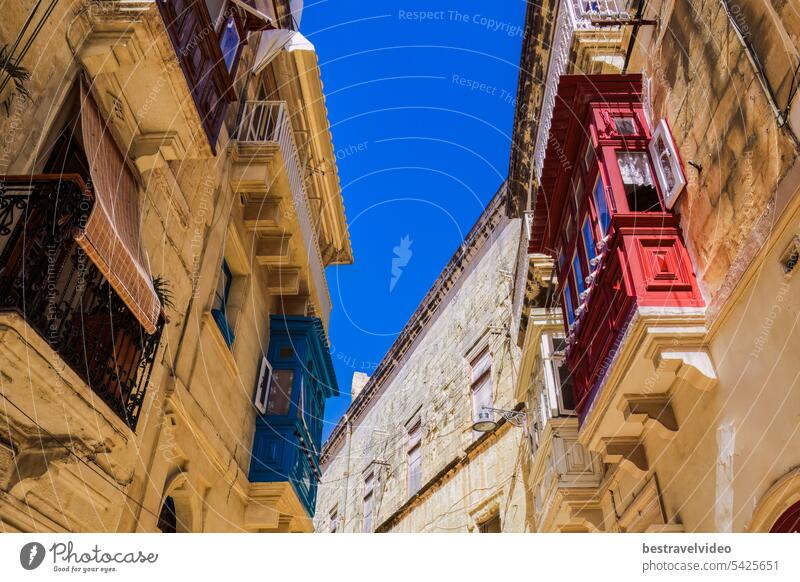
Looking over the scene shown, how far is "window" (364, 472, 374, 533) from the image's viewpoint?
21.8 metres

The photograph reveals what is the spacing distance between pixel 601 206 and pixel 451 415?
34.1 ft

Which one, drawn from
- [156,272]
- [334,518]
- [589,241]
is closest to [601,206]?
[589,241]

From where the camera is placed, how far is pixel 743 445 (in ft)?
16.2

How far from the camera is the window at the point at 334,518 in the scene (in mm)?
25656

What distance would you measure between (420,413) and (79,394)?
15331 millimetres

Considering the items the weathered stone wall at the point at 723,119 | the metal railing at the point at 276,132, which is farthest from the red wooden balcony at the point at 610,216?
the metal railing at the point at 276,132

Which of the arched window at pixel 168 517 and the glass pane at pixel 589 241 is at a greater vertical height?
the glass pane at pixel 589 241

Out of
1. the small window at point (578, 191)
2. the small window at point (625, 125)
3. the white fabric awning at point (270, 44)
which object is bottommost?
the small window at point (625, 125)

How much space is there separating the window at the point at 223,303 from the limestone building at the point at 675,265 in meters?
4.98

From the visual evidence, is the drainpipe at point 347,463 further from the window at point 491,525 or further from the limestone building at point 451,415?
the window at point 491,525

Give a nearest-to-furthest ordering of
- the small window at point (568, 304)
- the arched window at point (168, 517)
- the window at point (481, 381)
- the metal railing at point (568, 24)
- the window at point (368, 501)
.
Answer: the arched window at point (168, 517)
the metal railing at point (568, 24)
the small window at point (568, 304)
the window at point (481, 381)
the window at point (368, 501)

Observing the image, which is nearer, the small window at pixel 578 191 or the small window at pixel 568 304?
the small window at pixel 578 191

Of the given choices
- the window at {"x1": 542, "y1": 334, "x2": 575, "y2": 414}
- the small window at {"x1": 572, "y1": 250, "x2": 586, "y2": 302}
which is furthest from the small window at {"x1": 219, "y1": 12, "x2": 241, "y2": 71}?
the window at {"x1": 542, "y1": 334, "x2": 575, "y2": 414}
